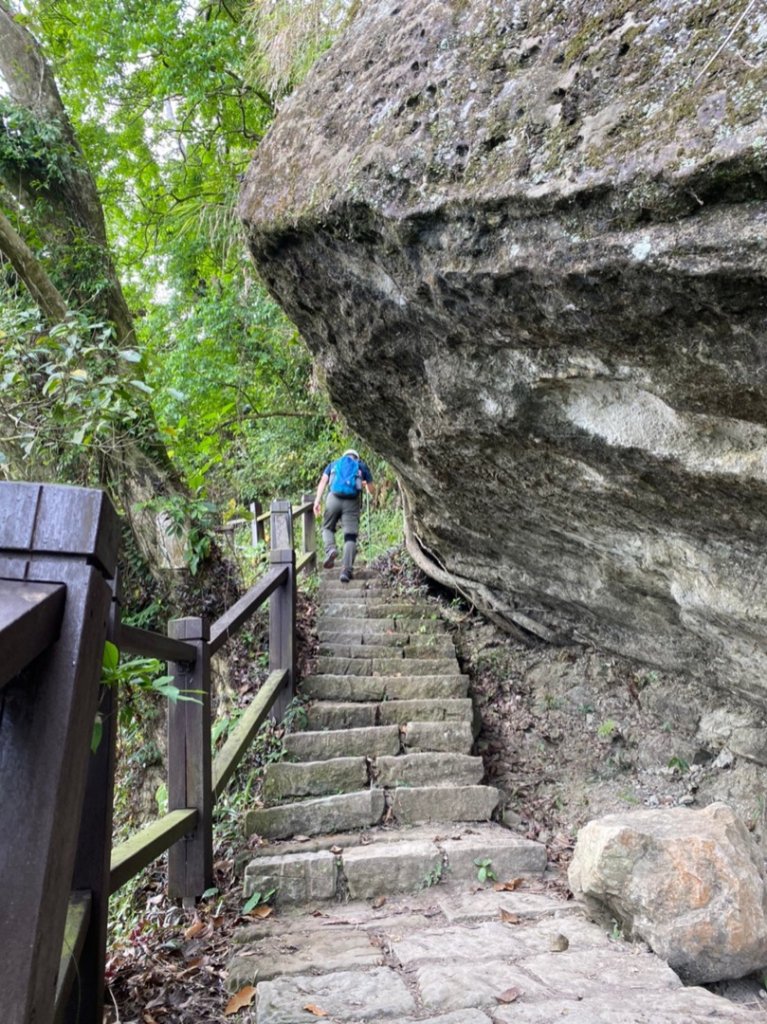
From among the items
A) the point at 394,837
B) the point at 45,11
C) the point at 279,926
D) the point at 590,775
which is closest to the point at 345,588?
the point at 590,775

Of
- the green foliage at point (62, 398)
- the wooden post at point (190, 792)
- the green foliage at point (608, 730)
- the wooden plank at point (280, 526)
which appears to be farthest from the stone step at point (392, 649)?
the wooden post at point (190, 792)

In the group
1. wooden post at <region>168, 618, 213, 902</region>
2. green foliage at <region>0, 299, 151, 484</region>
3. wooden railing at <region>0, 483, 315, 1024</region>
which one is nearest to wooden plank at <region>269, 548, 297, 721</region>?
green foliage at <region>0, 299, 151, 484</region>

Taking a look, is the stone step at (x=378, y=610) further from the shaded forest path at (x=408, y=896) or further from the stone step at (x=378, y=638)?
the shaded forest path at (x=408, y=896)

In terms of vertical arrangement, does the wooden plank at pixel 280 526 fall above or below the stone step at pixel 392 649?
above

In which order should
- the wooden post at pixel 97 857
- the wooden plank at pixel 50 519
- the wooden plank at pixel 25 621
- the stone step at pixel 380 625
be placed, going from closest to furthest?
the wooden plank at pixel 25 621
the wooden plank at pixel 50 519
the wooden post at pixel 97 857
the stone step at pixel 380 625

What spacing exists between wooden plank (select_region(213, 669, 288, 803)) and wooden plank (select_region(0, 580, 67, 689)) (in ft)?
7.78

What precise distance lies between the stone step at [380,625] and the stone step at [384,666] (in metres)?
0.52

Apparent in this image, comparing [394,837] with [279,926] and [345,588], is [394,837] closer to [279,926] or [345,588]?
[279,926]

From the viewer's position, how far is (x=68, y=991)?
1.51m

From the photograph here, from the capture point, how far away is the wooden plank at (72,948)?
1446mm

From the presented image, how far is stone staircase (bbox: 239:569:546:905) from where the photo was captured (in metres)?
3.26

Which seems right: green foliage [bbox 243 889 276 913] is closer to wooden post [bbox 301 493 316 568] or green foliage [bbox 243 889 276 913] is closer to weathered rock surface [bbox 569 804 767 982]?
weathered rock surface [bbox 569 804 767 982]

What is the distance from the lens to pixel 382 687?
17.2ft

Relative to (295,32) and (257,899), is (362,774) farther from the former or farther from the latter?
(295,32)
